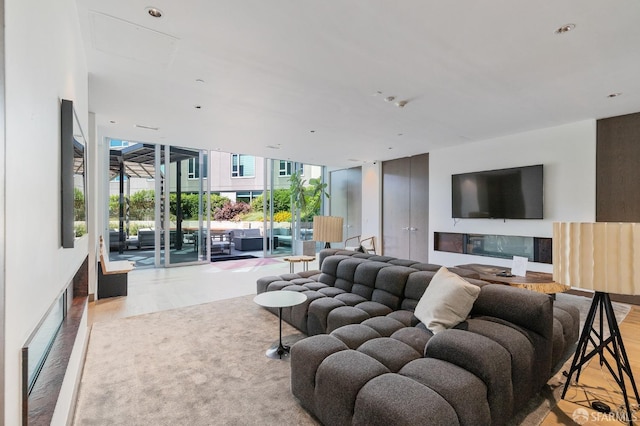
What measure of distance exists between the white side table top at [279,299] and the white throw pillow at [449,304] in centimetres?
116

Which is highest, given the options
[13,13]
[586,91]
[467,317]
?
[586,91]

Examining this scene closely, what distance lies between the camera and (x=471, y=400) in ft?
5.05

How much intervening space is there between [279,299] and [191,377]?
3.08 feet

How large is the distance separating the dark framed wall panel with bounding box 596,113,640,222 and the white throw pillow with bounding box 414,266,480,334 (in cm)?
396

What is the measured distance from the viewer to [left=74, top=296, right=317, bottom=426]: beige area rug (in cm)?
197

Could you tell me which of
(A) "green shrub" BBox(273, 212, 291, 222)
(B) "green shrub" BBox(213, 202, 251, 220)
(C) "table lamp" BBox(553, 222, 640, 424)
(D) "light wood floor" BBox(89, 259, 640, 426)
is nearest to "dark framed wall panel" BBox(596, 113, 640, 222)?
(D) "light wood floor" BBox(89, 259, 640, 426)

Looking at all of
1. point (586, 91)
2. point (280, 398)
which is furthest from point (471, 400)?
point (586, 91)

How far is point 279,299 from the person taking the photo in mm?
2934

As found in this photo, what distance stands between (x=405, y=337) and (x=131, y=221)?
22.8 feet

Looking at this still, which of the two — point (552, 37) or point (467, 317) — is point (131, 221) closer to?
point (467, 317)

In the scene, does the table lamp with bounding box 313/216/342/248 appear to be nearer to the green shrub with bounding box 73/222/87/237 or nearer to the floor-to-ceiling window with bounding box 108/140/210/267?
the green shrub with bounding box 73/222/87/237

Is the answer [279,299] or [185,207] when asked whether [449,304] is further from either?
[185,207]

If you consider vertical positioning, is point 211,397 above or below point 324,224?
below

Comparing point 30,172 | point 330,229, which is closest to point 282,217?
point 330,229
